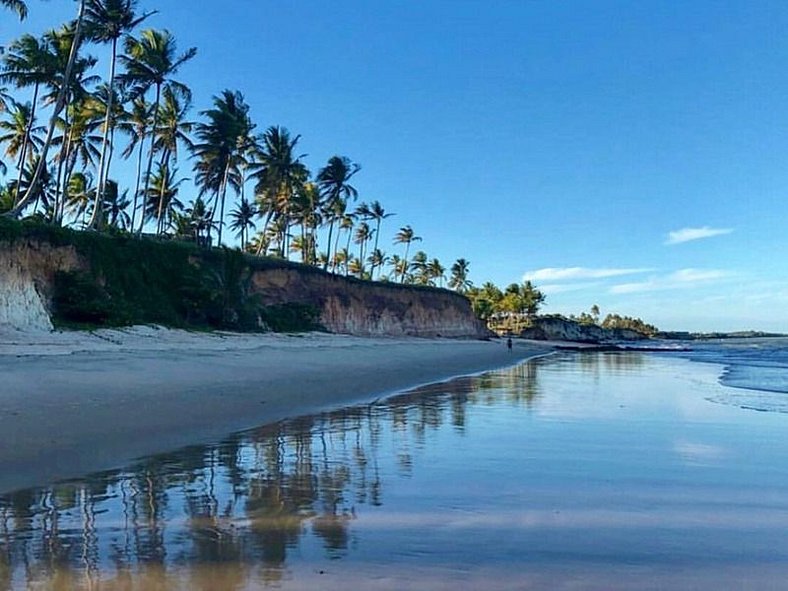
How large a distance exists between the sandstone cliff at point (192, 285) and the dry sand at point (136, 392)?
278 centimetres

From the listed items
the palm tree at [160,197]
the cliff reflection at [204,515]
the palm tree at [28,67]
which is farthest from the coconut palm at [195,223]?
the cliff reflection at [204,515]

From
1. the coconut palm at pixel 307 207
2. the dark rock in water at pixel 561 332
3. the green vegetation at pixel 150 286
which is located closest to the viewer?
the green vegetation at pixel 150 286

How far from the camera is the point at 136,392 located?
10.6m

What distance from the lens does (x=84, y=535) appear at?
418 cm

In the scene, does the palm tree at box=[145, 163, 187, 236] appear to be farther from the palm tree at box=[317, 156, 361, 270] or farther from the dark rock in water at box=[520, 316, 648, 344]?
the dark rock in water at box=[520, 316, 648, 344]

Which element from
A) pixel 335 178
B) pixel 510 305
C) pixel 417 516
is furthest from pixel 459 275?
pixel 417 516

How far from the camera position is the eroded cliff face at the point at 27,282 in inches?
768

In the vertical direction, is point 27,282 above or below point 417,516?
above

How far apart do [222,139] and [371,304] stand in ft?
64.8

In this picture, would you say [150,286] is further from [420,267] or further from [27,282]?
[420,267]

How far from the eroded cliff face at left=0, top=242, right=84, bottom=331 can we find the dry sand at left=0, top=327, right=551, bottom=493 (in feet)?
4.69

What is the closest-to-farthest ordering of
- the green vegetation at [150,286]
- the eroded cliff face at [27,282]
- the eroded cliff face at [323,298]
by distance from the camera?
the eroded cliff face at [27,282] → the eroded cliff face at [323,298] → the green vegetation at [150,286]

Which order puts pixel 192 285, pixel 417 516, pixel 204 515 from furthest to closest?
pixel 192 285
pixel 417 516
pixel 204 515

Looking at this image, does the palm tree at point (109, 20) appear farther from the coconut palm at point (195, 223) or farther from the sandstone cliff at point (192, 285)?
the coconut palm at point (195, 223)
